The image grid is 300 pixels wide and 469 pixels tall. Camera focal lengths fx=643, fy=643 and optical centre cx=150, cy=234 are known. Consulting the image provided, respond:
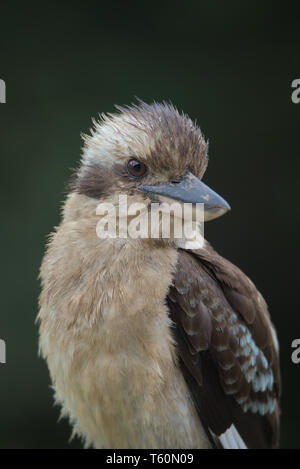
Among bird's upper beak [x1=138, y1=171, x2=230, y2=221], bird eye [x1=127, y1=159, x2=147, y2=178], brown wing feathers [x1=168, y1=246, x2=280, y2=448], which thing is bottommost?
brown wing feathers [x1=168, y1=246, x2=280, y2=448]

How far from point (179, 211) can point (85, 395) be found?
0.72 m

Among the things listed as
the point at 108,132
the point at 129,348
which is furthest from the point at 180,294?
the point at 108,132

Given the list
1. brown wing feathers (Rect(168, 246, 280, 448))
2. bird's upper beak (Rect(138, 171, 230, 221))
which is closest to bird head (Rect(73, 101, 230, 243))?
bird's upper beak (Rect(138, 171, 230, 221))

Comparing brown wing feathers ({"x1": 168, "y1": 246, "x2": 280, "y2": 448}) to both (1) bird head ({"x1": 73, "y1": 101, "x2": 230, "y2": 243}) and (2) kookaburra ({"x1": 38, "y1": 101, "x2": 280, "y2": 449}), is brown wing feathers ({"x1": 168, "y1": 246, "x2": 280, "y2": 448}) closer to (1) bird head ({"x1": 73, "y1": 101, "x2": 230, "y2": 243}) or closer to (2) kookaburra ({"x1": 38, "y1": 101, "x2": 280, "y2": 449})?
(2) kookaburra ({"x1": 38, "y1": 101, "x2": 280, "y2": 449})

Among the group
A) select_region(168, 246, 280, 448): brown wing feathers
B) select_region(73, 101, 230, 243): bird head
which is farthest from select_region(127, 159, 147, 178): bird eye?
select_region(168, 246, 280, 448): brown wing feathers

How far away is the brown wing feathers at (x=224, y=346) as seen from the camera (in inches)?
89.4

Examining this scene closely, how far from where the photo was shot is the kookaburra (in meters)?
2.16

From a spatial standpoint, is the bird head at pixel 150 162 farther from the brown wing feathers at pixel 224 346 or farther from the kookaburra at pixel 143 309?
the brown wing feathers at pixel 224 346

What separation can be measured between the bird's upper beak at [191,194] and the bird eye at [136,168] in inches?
2.1

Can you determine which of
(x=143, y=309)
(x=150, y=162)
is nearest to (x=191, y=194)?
(x=150, y=162)

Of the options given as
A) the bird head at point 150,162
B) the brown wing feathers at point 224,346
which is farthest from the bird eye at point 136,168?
the brown wing feathers at point 224,346

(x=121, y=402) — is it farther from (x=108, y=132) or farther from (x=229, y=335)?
(x=108, y=132)

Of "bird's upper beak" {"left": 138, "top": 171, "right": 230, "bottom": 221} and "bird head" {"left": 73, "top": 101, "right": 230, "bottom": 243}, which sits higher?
"bird head" {"left": 73, "top": 101, "right": 230, "bottom": 243}

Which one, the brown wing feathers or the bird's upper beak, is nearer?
the bird's upper beak
